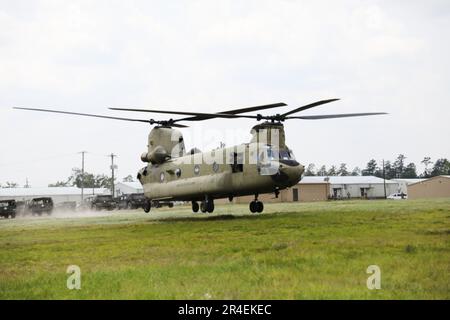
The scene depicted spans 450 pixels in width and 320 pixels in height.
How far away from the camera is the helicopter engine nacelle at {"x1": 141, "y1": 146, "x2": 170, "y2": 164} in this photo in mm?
30562

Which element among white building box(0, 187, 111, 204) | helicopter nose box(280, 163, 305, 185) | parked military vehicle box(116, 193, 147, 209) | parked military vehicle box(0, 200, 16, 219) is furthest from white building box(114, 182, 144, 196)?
helicopter nose box(280, 163, 305, 185)

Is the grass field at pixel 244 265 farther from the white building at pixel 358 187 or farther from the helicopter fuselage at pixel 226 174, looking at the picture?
the white building at pixel 358 187

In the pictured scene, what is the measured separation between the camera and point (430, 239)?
39.1ft

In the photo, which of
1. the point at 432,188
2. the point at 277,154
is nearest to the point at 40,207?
the point at 277,154

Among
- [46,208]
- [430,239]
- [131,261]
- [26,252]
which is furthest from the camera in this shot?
[46,208]

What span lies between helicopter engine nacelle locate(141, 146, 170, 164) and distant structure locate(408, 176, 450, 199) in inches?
2638

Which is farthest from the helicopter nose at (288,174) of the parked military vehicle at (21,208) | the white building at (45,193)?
the white building at (45,193)

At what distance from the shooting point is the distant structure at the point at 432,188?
282 ft

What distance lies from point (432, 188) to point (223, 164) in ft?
236
